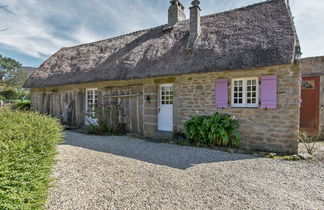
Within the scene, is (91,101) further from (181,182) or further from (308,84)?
(308,84)

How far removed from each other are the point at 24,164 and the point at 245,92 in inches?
229

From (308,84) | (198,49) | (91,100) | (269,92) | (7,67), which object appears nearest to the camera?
(269,92)

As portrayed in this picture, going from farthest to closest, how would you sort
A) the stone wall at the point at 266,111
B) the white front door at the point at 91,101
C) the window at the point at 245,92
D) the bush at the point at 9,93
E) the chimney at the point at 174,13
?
the bush at the point at 9,93 → the white front door at the point at 91,101 → the chimney at the point at 174,13 → the window at the point at 245,92 → the stone wall at the point at 266,111

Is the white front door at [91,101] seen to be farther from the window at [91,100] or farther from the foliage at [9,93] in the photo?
the foliage at [9,93]

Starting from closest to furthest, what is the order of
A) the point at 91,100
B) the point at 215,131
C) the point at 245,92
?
the point at 215,131
the point at 245,92
the point at 91,100

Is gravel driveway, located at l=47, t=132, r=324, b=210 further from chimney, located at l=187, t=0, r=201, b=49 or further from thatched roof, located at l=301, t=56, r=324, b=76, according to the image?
thatched roof, located at l=301, t=56, r=324, b=76

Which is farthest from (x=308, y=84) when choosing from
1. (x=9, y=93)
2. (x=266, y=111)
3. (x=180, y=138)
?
(x=9, y=93)

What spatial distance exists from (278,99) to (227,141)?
1963 millimetres

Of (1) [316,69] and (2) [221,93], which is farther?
(1) [316,69]

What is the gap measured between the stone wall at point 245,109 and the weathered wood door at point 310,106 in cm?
341

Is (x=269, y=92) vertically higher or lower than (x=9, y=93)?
lower

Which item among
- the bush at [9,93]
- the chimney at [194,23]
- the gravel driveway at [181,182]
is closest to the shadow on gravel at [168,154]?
the gravel driveway at [181,182]

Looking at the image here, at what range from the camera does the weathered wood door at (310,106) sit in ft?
23.5

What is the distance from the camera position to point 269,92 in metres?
5.20
